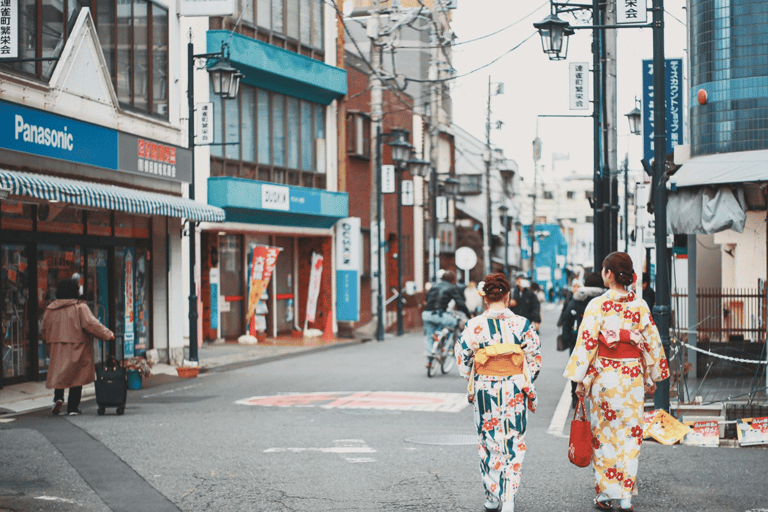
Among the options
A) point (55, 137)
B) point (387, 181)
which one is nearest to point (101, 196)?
point (55, 137)

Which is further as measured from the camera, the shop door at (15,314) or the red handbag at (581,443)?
the shop door at (15,314)

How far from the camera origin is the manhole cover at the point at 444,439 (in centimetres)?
1081

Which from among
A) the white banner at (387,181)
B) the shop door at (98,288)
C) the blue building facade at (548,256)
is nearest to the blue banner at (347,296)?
the white banner at (387,181)

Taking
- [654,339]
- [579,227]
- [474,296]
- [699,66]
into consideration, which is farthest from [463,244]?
[654,339]

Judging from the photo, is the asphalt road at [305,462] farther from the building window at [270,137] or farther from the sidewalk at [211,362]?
the building window at [270,137]

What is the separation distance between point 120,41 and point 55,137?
377 cm

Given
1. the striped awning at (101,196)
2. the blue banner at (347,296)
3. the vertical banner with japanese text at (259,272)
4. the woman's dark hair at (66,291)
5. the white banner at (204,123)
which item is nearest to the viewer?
the woman's dark hair at (66,291)

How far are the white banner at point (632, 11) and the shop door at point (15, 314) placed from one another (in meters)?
9.79

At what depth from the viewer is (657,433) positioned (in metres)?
10.5

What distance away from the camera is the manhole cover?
35.5 feet

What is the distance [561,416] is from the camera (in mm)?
13320

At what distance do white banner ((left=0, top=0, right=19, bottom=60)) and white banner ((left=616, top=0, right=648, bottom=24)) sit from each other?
834 cm

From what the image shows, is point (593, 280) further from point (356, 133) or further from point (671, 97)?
point (356, 133)

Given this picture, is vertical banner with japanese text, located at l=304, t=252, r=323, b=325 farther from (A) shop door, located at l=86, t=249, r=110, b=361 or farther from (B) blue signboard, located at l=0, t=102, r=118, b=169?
(B) blue signboard, located at l=0, t=102, r=118, b=169
